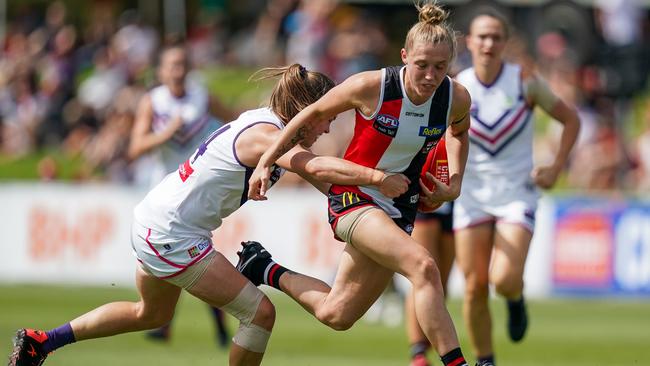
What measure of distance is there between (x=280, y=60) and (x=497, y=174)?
531 inches

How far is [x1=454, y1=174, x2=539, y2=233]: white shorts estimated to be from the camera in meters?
9.36

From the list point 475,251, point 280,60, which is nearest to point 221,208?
point 475,251

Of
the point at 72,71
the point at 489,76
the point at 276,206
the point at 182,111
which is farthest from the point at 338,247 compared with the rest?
the point at 72,71

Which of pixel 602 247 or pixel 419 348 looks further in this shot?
pixel 602 247

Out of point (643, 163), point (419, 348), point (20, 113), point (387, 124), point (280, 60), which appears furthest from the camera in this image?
point (20, 113)

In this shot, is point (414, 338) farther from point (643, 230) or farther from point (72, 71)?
point (72, 71)

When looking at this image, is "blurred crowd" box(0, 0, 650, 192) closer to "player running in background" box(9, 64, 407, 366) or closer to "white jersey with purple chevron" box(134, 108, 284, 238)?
"player running in background" box(9, 64, 407, 366)

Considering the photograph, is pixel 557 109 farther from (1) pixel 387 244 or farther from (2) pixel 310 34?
(2) pixel 310 34

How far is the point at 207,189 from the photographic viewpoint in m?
7.34

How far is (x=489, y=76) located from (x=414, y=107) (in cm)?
244

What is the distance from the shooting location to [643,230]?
15.8m

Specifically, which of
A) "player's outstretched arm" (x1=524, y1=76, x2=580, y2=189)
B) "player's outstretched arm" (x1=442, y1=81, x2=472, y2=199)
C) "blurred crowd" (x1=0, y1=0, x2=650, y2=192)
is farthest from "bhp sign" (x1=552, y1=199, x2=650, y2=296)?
"player's outstretched arm" (x1=442, y1=81, x2=472, y2=199)

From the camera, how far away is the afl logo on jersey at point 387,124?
7.12 meters

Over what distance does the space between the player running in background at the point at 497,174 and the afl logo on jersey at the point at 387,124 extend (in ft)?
7.61
